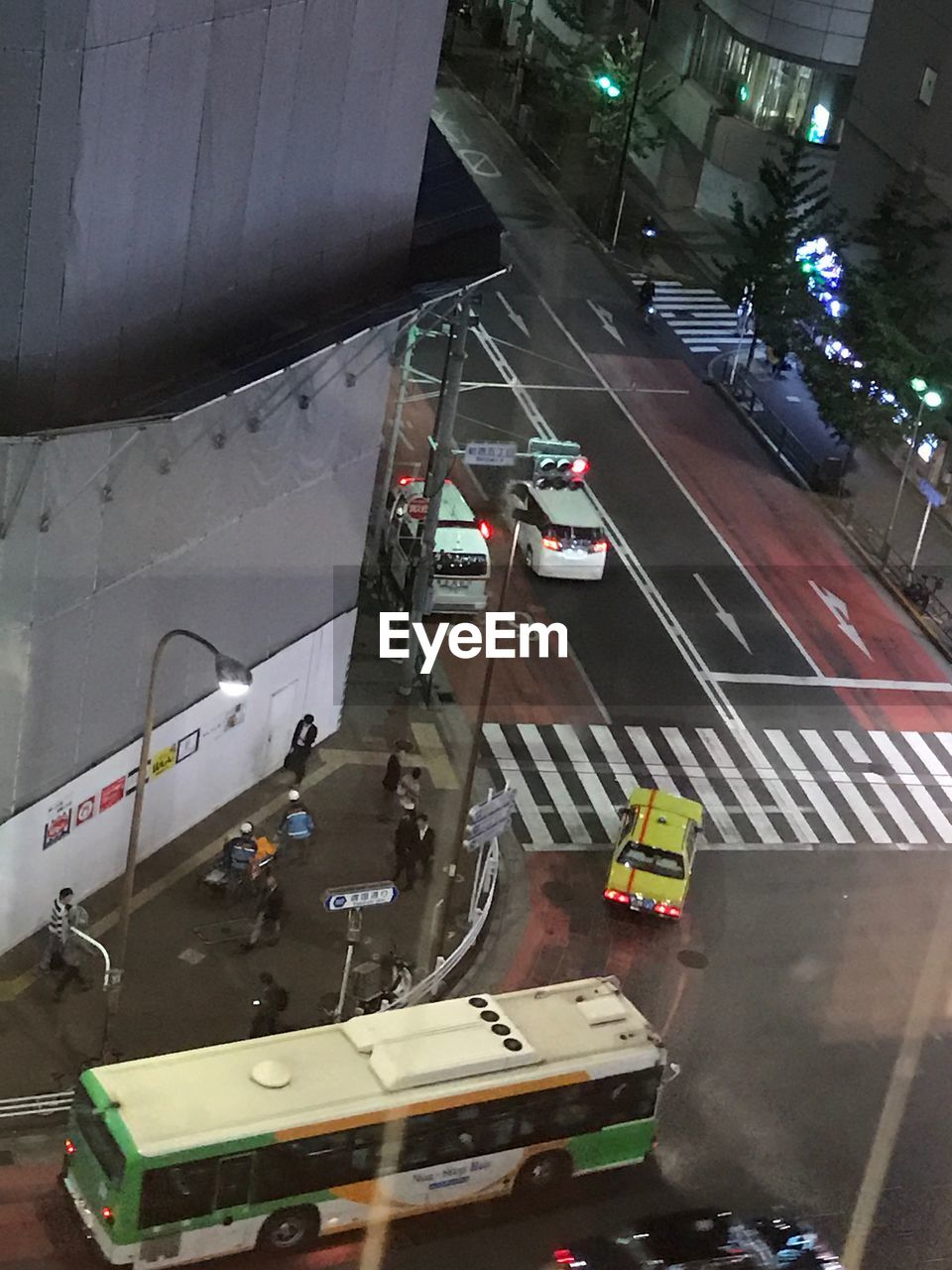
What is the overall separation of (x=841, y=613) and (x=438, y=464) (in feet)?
43.7

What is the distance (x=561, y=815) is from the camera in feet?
121

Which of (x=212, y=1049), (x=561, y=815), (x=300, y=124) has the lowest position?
(x=561, y=815)

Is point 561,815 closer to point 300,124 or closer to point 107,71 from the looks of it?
point 300,124

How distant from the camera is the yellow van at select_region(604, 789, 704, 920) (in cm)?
3369

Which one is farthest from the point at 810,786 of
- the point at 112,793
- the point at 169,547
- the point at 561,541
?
the point at 169,547

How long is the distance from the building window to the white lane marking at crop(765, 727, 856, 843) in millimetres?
32559

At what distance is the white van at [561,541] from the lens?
44.5 meters

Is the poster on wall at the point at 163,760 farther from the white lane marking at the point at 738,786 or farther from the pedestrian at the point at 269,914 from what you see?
the white lane marking at the point at 738,786

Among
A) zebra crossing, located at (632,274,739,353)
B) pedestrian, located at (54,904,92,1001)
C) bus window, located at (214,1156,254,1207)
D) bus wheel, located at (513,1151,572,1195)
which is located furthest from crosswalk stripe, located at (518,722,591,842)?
zebra crossing, located at (632,274,739,353)

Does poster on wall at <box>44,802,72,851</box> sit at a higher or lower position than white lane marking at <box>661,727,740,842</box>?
higher

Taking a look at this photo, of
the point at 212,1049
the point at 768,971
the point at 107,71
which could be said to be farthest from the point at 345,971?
the point at 107,71

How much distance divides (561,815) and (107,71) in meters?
16.8

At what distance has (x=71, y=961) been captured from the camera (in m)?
29.7

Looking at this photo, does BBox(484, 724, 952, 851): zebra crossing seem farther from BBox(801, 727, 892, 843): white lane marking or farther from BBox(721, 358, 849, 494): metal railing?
BBox(721, 358, 849, 494): metal railing
